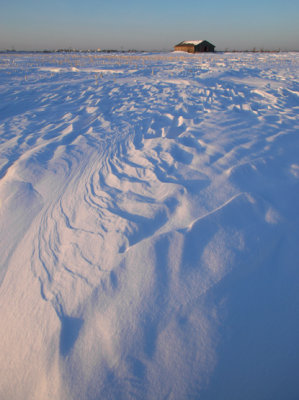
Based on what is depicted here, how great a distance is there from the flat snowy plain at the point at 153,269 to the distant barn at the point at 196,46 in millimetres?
32958

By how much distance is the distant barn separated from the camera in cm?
2900

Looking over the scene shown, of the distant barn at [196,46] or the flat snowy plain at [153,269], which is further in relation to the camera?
the distant barn at [196,46]

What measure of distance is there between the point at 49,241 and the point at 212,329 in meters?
1.32

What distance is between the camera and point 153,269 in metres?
1.42

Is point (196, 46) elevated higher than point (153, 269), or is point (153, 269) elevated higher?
point (196, 46)

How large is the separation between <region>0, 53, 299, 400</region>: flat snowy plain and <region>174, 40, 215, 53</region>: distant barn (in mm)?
32958

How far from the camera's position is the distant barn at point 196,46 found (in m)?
29.0

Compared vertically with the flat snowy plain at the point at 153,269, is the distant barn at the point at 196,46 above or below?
above

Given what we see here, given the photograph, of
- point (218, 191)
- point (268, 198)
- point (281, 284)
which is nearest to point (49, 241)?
point (218, 191)

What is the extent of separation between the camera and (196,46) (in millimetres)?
28922

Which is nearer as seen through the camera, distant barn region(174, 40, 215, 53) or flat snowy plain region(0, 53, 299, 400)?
flat snowy plain region(0, 53, 299, 400)

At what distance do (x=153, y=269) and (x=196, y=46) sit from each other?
35.2m

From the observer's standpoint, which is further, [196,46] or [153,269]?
[196,46]

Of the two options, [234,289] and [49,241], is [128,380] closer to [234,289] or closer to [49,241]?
[234,289]
